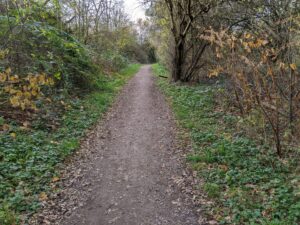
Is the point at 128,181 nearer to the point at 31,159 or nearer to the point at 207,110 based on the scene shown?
the point at 31,159

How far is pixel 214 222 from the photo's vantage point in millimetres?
4180

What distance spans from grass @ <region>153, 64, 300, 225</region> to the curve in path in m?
0.56

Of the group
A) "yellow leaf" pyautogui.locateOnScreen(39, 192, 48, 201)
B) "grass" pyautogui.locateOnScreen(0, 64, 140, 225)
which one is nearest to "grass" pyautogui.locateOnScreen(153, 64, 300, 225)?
"yellow leaf" pyautogui.locateOnScreen(39, 192, 48, 201)

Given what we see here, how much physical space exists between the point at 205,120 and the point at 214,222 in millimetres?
4941

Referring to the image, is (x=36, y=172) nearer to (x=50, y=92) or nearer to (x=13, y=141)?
(x=13, y=141)

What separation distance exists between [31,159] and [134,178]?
225cm

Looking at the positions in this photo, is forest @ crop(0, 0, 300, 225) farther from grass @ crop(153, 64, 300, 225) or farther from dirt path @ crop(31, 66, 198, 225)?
dirt path @ crop(31, 66, 198, 225)

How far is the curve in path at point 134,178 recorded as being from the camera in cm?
447

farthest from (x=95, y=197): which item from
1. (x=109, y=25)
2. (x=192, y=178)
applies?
(x=109, y=25)

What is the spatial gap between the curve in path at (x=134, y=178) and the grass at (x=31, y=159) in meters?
0.72

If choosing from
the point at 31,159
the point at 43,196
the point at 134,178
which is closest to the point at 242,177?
the point at 134,178

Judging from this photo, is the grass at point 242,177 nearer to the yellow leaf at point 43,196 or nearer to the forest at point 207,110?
the forest at point 207,110

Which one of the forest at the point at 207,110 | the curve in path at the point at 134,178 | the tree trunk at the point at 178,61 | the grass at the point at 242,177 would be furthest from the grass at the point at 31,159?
the tree trunk at the point at 178,61

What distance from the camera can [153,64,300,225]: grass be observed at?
412 centimetres
